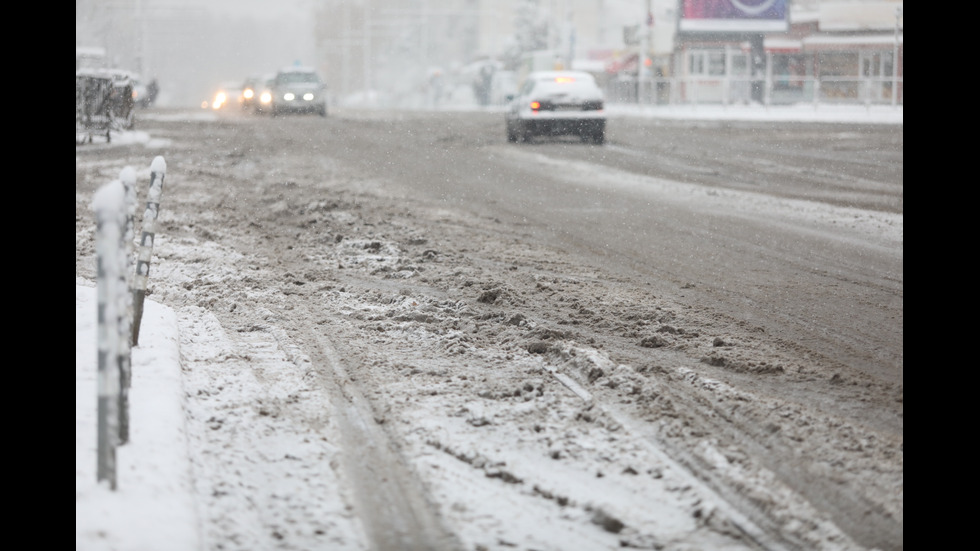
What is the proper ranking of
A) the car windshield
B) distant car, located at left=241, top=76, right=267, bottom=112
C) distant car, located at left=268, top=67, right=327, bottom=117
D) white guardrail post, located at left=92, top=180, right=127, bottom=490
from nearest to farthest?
white guardrail post, located at left=92, top=180, right=127, bottom=490 < distant car, located at left=268, top=67, right=327, bottom=117 < the car windshield < distant car, located at left=241, top=76, right=267, bottom=112

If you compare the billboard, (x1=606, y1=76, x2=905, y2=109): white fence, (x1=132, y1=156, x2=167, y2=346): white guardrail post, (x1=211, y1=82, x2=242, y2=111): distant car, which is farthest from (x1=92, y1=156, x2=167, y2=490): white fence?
the billboard

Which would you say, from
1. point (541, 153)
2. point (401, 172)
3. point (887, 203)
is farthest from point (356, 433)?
point (541, 153)

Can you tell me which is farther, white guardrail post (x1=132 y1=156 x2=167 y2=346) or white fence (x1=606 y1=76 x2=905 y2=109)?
white fence (x1=606 y1=76 x2=905 y2=109)

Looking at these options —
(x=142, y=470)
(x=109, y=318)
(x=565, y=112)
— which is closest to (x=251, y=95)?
(x=565, y=112)

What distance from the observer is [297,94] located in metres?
38.1

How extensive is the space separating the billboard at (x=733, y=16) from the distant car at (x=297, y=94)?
702 inches

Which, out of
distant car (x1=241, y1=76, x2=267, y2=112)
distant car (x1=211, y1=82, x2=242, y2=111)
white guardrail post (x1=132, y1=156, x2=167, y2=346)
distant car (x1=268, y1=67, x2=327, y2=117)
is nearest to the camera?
white guardrail post (x1=132, y1=156, x2=167, y2=346)

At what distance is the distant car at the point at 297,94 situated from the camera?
38062 mm

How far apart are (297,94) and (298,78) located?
43.7 inches

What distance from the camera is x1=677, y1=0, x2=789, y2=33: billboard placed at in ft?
158

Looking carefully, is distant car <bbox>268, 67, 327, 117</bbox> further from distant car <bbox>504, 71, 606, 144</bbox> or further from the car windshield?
distant car <bbox>504, 71, 606, 144</bbox>
